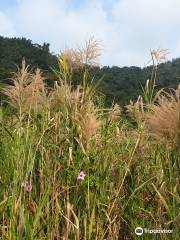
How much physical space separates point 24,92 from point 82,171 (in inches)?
30.8

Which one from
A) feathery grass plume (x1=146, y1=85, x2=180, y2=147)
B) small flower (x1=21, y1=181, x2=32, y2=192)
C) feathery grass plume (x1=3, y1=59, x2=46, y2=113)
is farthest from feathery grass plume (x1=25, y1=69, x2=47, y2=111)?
feathery grass plume (x1=146, y1=85, x2=180, y2=147)

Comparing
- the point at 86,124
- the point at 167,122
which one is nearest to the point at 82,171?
the point at 86,124

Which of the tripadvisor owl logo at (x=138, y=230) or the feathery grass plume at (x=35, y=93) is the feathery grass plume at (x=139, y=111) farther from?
the tripadvisor owl logo at (x=138, y=230)

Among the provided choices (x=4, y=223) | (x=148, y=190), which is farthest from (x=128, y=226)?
(x=4, y=223)

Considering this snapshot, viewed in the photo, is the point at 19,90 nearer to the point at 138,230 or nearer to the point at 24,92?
the point at 24,92

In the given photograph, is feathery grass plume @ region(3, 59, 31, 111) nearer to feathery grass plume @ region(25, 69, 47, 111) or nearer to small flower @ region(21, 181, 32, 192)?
feathery grass plume @ region(25, 69, 47, 111)

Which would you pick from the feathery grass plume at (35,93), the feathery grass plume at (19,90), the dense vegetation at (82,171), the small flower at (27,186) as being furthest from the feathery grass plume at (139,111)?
the small flower at (27,186)

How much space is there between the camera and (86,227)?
3398 mm

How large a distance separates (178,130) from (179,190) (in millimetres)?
404

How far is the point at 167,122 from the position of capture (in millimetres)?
3371

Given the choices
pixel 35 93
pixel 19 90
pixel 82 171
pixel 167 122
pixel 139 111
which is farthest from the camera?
pixel 139 111

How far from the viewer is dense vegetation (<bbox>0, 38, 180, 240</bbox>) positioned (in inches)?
132

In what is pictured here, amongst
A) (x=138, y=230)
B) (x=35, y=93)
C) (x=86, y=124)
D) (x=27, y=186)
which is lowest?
(x=138, y=230)

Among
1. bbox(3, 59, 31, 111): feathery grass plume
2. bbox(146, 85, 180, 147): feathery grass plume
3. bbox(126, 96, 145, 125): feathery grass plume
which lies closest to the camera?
bbox(146, 85, 180, 147): feathery grass plume
